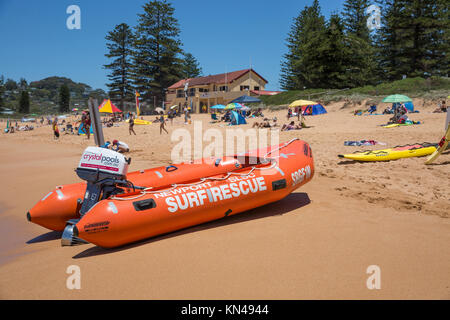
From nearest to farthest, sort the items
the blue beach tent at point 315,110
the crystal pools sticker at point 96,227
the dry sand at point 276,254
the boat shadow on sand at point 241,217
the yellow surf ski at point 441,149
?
the dry sand at point 276,254
the crystal pools sticker at point 96,227
the boat shadow on sand at point 241,217
the yellow surf ski at point 441,149
the blue beach tent at point 315,110

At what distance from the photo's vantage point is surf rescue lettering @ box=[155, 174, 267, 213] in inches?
132

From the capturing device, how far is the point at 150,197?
3.27 metres

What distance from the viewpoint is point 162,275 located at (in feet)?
8.57

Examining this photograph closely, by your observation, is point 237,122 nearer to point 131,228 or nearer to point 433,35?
point 131,228

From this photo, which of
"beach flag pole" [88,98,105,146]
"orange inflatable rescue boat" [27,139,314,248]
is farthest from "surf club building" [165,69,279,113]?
"beach flag pole" [88,98,105,146]

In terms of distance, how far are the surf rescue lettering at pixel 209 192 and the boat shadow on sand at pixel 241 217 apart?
0.39 meters

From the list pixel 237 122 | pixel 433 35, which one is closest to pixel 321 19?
pixel 433 35

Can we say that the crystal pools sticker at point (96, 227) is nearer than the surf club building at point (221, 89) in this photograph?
Yes

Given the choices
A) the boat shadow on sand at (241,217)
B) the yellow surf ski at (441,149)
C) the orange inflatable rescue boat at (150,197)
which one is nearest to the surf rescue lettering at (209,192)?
the orange inflatable rescue boat at (150,197)

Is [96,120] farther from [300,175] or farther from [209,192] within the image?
[300,175]

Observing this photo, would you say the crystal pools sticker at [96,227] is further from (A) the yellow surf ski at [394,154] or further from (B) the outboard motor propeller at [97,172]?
(A) the yellow surf ski at [394,154]

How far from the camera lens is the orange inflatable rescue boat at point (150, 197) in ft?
9.87

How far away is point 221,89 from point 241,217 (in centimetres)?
3610

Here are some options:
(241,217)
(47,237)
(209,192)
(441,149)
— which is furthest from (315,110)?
(47,237)
